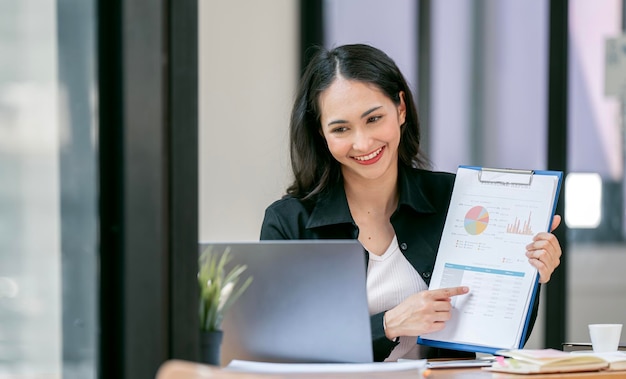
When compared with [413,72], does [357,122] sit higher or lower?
lower

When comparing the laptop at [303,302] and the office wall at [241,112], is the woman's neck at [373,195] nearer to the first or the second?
the laptop at [303,302]

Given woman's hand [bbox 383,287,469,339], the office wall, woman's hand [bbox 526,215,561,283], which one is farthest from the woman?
the office wall

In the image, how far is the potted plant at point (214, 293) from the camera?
1639mm

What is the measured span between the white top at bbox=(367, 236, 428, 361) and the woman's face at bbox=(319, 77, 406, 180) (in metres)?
0.22

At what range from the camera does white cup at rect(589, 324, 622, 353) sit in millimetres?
2262

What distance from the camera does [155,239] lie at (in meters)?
1.36

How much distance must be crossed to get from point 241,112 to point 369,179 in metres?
1.91

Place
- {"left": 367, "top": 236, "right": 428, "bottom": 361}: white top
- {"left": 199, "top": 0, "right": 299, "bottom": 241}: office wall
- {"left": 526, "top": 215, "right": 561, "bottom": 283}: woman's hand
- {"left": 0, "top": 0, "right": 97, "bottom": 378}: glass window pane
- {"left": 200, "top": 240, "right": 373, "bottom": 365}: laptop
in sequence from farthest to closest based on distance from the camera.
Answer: {"left": 199, "top": 0, "right": 299, "bottom": 241}: office wall
{"left": 367, "top": 236, "right": 428, "bottom": 361}: white top
{"left": 526, "top": 215, "right": 561, "bottom": 283}: woman's hand
{"left": 200, "top": 240, "right": 373, "bottom": 365}: laptop
{"left": 0, "top": 0, "right": 97, "bottom": 378}: glass window pane

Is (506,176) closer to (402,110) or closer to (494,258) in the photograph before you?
(494,258)

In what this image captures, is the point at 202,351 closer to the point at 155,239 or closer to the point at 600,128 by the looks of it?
the point at 155,239

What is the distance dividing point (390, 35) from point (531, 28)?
73cm

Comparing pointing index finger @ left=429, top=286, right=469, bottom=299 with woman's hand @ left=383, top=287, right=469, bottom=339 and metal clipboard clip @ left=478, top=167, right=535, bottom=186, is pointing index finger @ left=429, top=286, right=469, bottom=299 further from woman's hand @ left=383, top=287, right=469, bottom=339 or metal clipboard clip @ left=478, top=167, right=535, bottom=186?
metal clipboard clip @ left=478, top=167, right=535, bottom=186

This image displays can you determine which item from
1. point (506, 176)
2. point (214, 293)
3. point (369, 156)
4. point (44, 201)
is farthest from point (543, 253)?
point (44, 201)

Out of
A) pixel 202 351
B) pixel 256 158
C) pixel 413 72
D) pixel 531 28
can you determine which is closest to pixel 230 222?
pixel 256 158
